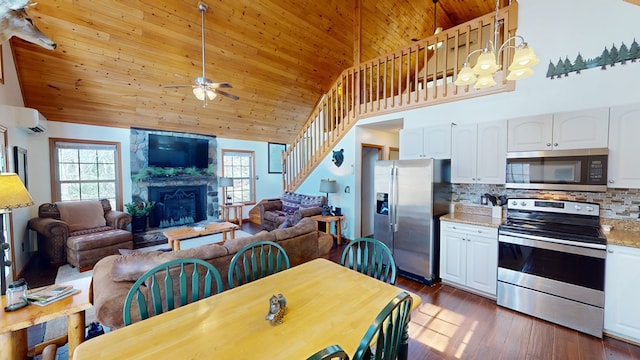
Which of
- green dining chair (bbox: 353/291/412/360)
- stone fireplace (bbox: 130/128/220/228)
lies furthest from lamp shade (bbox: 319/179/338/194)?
green dining chair (bbox: 353/291/412/360)

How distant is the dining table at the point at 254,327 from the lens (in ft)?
3.64

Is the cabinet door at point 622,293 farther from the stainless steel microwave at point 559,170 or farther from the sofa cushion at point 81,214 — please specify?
the sofa cushion at point 81,214

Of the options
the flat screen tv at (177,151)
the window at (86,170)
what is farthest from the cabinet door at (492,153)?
the window at (86,170)

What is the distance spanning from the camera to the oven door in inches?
92.0

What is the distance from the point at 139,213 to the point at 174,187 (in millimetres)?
971

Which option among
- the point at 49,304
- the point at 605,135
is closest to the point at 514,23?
the point at 605,135

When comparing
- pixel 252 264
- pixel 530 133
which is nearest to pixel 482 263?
pixel 530 133

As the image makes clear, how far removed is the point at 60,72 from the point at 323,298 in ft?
17.4

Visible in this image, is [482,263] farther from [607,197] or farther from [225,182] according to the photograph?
[225,182]

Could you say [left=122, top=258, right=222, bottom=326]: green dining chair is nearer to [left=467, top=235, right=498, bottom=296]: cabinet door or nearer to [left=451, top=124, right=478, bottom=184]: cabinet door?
[left=467, top=235, right=498, bottom=296]: cabinet door

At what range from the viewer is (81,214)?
4.54m

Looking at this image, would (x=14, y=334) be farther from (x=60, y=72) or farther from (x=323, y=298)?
(x=60, y=72)

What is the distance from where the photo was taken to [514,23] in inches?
125

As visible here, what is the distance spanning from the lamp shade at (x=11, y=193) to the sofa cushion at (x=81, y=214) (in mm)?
3473
